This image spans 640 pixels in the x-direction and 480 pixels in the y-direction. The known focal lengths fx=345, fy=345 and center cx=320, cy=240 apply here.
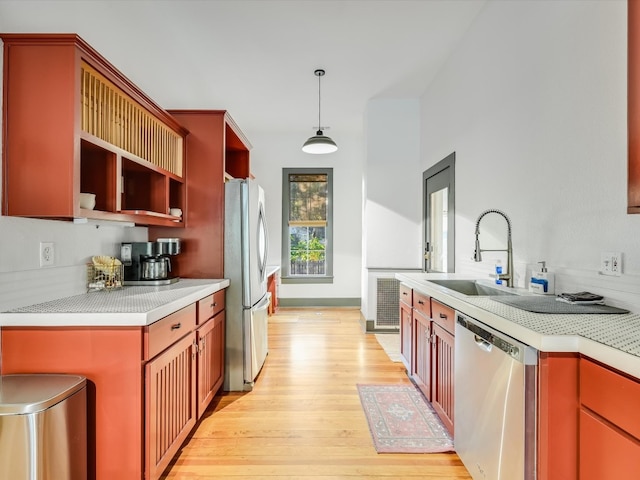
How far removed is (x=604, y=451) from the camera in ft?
3.36

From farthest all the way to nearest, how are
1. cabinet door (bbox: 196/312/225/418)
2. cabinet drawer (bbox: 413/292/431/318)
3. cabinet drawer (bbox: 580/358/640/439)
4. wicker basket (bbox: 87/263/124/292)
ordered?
cabinet drawer (bbox: 413/292/431/318) → cabinet door (bbox: 196/312/225/418) → wicker basket (bbox: 87/263/124/292) → cabinet drawer (bbox: 580/358/640/439)

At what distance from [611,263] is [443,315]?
860 millimetres

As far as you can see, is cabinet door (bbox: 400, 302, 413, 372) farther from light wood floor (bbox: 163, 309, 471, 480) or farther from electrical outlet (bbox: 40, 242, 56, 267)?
electrical outlet (bbox: 40, 242, 56, 267)

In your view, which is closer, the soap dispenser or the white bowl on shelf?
the white bowl on shelf

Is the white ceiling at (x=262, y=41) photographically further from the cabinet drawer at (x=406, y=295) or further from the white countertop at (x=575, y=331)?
the white countertop at (x=575, y=331)

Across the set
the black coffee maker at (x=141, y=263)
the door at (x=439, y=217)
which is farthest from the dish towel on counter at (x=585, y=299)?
the black coffee maker at (x=141, y=263)

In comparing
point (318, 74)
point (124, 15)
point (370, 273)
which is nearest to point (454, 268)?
point (370, 273)

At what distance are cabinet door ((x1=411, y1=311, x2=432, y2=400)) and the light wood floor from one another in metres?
0.43

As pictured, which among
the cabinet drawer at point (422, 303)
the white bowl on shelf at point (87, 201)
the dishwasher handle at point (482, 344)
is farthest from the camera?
the cabinet drawer at point (422, 303)

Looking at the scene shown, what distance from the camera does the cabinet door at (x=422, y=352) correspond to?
239cm

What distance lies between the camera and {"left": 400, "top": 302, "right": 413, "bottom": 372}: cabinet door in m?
2.84

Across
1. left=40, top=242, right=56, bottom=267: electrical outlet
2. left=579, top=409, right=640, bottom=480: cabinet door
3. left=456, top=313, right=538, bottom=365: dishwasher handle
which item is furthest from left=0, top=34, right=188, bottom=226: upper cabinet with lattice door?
left=579, top=409, right=640, bottom=480: cabinet door

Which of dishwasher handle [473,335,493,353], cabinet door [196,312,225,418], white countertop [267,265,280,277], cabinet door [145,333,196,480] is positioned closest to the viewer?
dishwasher handle [473,335,493,353]

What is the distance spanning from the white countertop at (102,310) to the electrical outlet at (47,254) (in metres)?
0.21
